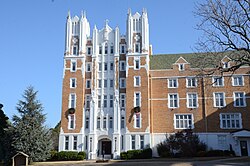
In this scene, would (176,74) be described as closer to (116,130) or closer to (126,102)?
(126,102)

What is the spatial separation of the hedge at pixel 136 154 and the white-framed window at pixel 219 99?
1102 cm

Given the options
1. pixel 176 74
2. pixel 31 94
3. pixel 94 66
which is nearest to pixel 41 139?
pixel 31 94

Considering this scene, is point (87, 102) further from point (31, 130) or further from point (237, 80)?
point (237, 80)

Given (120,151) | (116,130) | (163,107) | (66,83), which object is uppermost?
(66,83)

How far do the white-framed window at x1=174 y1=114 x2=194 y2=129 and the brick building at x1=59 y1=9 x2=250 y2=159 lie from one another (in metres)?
0.13

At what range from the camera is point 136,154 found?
3922cm

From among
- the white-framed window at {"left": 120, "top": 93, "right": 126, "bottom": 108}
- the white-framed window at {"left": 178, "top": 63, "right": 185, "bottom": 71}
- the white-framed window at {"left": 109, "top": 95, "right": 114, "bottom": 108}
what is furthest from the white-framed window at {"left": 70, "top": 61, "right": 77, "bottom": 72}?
the white-framed window at {"left": 178, "top": 63, "right": 185, "bottom": 71}

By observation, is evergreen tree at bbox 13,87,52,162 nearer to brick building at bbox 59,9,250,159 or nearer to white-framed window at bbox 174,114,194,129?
brick building at bbox 59,9,250,159

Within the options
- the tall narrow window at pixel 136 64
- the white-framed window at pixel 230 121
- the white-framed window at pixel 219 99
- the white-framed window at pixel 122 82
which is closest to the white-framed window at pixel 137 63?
the tall narrow window at pixel 136 64

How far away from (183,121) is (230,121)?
19.5ft

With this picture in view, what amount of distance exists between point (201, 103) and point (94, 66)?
1513 centimetres

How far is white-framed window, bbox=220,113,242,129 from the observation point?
41156 millimetres

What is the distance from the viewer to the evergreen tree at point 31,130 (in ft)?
112

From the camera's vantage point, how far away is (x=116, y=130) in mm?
41375
